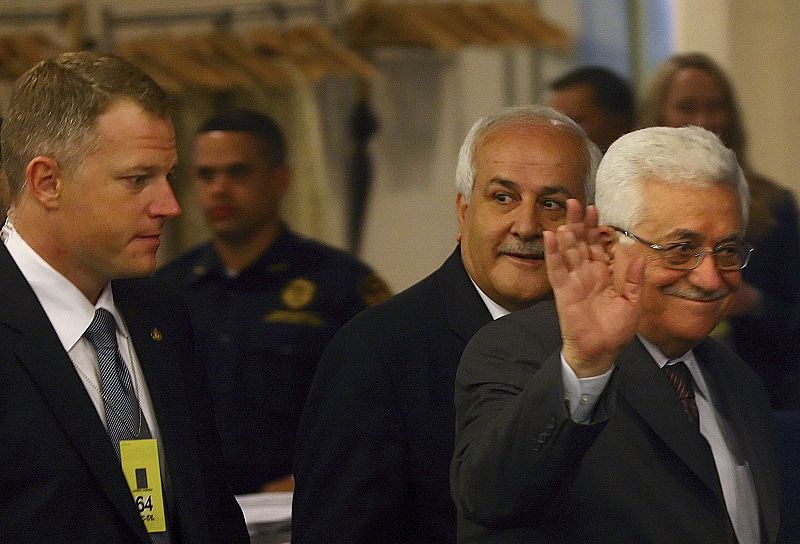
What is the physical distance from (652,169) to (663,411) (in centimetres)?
39

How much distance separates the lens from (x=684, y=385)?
8.20ft

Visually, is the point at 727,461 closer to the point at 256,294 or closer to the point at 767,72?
the point at 256,294

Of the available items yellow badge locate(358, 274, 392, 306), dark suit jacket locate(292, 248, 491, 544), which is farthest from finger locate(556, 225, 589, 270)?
yellow badge locate(358, 274, 392, 306)

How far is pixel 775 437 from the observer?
2.64 m

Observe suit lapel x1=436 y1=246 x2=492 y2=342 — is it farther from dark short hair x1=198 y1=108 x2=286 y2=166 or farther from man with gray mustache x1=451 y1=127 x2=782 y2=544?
dark short hair x1=198 y1=108 x2=286 y2=166

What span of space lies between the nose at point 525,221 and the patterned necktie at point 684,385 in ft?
1.37

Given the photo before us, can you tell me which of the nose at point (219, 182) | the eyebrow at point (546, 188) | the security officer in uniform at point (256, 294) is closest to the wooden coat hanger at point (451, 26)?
the security officer in uniform at point (256, 294)

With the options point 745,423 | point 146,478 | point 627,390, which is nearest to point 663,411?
point 627,390

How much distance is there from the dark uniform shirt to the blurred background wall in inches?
51.1

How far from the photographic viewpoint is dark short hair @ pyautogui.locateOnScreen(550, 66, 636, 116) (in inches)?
190

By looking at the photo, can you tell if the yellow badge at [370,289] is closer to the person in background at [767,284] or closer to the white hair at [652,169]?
the person in background at [767,284]

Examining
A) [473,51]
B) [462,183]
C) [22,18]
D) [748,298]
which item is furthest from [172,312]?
[473,51]

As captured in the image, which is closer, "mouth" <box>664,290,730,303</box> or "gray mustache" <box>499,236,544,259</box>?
"mouth" <box>664,290,730,303</box>

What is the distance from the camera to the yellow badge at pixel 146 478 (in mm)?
2414
